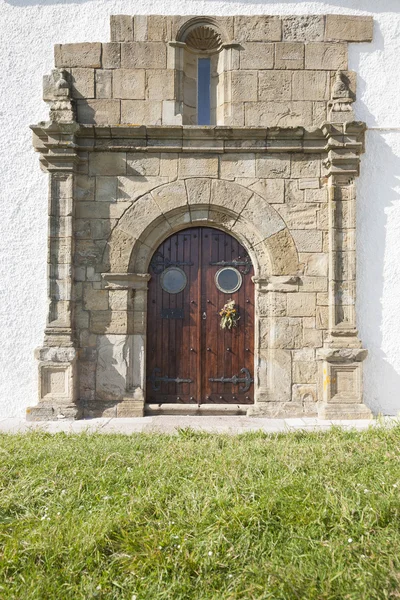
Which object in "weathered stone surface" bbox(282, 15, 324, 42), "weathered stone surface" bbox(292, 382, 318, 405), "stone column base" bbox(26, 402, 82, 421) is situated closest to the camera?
"stone column base" bbox(26, 402, 82, 421)

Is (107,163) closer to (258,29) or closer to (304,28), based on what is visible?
(258,29)

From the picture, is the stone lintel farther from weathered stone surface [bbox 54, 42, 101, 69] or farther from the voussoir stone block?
weathered stone surface [bbox 54, 42, 101, 69]

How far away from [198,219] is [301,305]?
5.09ft

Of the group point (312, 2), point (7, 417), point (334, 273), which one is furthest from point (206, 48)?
point (7, 417)

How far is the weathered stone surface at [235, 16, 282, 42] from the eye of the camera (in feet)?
17.1

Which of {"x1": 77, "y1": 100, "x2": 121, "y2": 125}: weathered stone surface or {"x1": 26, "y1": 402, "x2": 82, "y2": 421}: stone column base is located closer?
{"x1": 26, "y1": 402, "x2": 82, "y2": 421}: stone column base

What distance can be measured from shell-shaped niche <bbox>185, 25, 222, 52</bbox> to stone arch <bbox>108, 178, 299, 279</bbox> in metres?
1.74

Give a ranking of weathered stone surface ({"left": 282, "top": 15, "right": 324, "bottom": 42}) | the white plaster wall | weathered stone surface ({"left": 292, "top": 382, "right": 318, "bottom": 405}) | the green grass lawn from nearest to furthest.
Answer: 1. the green grass lawn
2. weathered stone surface ({"left": 292, "top": 382, "right": 318, "bottom": 405})
3. the white plaster wall
4. weathered stone surface ({"left": 282, "top": 15, "right": 324, "bottom": 42})

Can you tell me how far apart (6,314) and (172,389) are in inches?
83.5

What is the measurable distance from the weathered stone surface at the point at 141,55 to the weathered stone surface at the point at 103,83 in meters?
0.22

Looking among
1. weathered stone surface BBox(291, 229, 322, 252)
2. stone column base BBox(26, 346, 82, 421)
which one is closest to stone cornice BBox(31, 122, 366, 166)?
weathered stone surface BBox(291, 229, 322, 252)

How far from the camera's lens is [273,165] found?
517 centimetres

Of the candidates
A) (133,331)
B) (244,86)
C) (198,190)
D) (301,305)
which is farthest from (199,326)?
(244,86)

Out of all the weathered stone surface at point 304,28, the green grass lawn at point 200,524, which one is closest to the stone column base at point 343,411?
the green grass lawn at point 200,524
